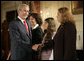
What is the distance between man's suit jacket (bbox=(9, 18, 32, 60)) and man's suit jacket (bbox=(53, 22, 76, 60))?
440 mm

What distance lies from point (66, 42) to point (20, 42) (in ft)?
2.19

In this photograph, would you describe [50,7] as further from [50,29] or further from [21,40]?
[21,40]

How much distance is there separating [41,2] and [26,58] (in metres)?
3.46

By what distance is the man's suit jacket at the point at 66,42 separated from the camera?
2.29 metres

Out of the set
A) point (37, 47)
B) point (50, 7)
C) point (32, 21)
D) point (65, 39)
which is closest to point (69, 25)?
point (65, 39)

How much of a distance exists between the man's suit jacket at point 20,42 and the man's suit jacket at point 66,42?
17.3 inches

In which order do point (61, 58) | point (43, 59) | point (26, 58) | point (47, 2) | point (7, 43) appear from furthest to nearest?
point (7, 43), point (47, 2), point (43, 59), point (26, 58), point (61, 58)

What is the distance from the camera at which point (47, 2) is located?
5.52 metres

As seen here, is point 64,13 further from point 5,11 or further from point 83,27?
point 5,11

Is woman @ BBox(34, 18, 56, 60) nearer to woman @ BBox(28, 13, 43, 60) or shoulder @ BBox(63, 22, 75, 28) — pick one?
woman @ BBox(28, 13, 43, 60)

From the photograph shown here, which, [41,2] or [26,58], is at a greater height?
[41,2]

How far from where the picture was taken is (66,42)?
2.32 meters

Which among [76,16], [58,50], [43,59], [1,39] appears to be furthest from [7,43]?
[58,50]

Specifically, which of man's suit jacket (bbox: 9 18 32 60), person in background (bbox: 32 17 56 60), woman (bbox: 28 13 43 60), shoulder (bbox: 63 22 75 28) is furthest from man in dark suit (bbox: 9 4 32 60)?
shoulder (bbox: 63 22 75 28)
